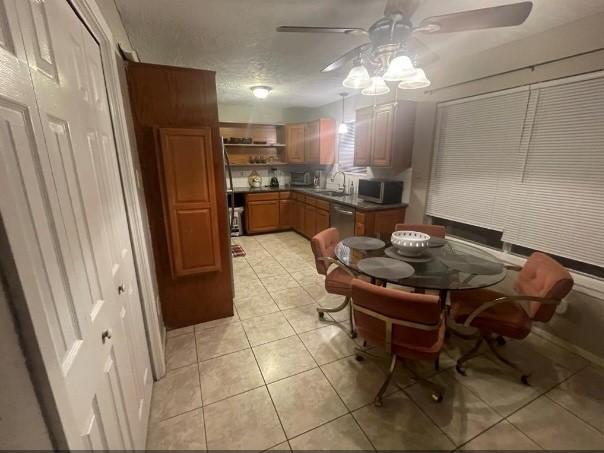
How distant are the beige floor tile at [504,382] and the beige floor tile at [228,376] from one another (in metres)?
1.45

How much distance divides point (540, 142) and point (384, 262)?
5.66ft

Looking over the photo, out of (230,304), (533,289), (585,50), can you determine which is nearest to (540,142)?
(585,50)

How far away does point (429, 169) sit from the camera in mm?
3146

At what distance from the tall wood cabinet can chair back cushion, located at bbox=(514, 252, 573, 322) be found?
→ 92.0 inches

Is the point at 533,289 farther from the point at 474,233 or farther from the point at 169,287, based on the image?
the point at 169,287

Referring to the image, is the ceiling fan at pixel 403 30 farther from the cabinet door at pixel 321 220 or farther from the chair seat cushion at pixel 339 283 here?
the cabinet door at pixel 321 220

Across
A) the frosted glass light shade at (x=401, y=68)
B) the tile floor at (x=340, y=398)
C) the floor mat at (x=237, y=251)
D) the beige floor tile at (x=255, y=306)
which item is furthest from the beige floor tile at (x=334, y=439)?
the floor mat at (x=237, y=251)

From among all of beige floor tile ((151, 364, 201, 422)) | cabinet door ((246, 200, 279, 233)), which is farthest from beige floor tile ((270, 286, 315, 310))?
cabinet door ((246, 200, 279, 233))

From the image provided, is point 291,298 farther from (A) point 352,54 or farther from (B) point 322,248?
(A) point 352,54

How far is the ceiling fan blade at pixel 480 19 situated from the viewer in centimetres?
123

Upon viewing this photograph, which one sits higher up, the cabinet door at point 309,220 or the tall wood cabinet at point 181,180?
the tall wood cabinet at point 181,180

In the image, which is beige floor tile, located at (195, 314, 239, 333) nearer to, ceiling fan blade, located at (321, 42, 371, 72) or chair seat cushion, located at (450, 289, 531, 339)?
chair seat cushion, located at (450, 289, 531, 339)

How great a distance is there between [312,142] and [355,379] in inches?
164

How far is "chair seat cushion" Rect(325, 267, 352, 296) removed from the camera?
2178 mm
